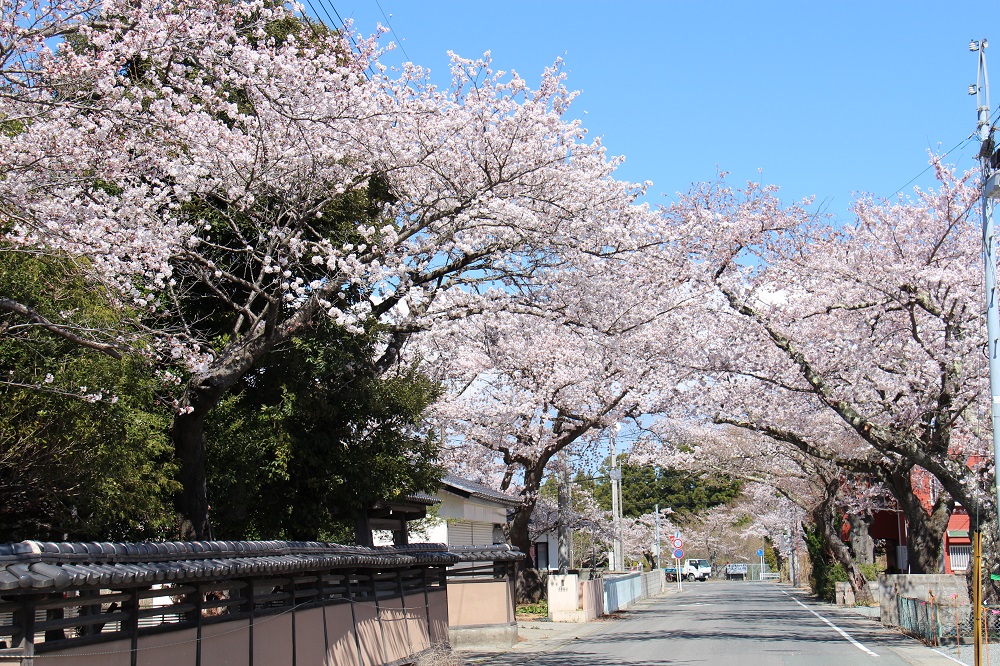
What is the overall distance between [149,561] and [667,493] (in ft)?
271

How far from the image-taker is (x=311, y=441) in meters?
13.7

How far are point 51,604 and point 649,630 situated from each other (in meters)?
20.7

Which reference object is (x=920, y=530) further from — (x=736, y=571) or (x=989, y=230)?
(x=736, y=571)

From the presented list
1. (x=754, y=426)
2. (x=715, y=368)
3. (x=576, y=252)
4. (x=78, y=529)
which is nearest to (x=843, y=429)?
(x=754, y=426)

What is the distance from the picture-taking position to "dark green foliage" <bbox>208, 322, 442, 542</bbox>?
13.0m

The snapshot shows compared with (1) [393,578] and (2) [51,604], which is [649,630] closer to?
(1) [393,578]

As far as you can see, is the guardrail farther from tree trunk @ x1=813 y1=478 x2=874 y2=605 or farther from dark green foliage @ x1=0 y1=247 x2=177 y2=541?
dark green foliage @ x1=0 y1=247 x2=177 y2=541

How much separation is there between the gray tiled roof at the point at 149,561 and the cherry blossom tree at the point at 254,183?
1.73m

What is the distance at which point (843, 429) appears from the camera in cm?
2688

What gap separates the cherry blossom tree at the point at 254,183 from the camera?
354 inches

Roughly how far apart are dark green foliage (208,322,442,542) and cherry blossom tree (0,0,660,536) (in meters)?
0.77

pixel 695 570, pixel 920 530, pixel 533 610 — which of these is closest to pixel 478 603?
pixel 533 610

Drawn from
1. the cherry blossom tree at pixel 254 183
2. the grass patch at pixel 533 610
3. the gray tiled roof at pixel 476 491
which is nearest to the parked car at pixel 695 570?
the grass patch at pixel 533 610

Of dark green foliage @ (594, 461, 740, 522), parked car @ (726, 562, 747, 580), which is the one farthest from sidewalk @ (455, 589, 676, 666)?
parked car @ (726, 562, 747, 580)
